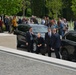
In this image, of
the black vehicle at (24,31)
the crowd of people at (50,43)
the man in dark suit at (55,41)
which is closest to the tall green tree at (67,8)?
the black vehicle at (24,31)

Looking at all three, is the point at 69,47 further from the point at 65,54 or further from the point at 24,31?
the point at 24,31

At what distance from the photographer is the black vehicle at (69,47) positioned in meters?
15.1

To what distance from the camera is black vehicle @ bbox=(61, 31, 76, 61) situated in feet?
49.4

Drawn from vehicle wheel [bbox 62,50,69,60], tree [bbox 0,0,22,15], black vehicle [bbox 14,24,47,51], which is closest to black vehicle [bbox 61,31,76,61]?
vehicle wheel [bbox 62,50,69,60]

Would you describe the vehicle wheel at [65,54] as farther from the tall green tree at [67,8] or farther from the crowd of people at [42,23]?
the tall green tree at [67,8]

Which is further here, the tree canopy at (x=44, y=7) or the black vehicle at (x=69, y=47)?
the tree canopy at (x=44, y=7)

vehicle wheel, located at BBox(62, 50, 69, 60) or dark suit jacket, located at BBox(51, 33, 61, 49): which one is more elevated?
dark suit jacket, located at BBox(51, 33, 61, 49)

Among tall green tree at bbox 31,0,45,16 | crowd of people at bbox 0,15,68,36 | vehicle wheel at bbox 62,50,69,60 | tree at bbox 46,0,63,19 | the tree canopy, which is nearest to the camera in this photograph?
vehicle wheel at bbox 62,50,69,60

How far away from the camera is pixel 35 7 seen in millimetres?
68812

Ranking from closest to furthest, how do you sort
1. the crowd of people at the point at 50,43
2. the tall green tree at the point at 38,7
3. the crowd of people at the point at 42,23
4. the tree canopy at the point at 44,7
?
the crowd of people at the point at 50,43 → the crowd of people at the point at 42,23 → the tree canopy at the point at 44,7 → the tall green tree at the point at 38,7

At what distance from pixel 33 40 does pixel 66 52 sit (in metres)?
3.03

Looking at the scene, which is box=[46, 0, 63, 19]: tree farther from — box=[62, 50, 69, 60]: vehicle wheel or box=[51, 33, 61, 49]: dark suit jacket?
box=[51, 33, 61, 49]: dark suit jacket

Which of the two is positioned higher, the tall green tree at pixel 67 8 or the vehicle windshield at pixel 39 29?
the vehicle windshield at pixel 39 29

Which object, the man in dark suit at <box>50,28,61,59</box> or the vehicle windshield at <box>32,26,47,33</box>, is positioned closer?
the man in dark suit at <box>50,28,61,59</box>
